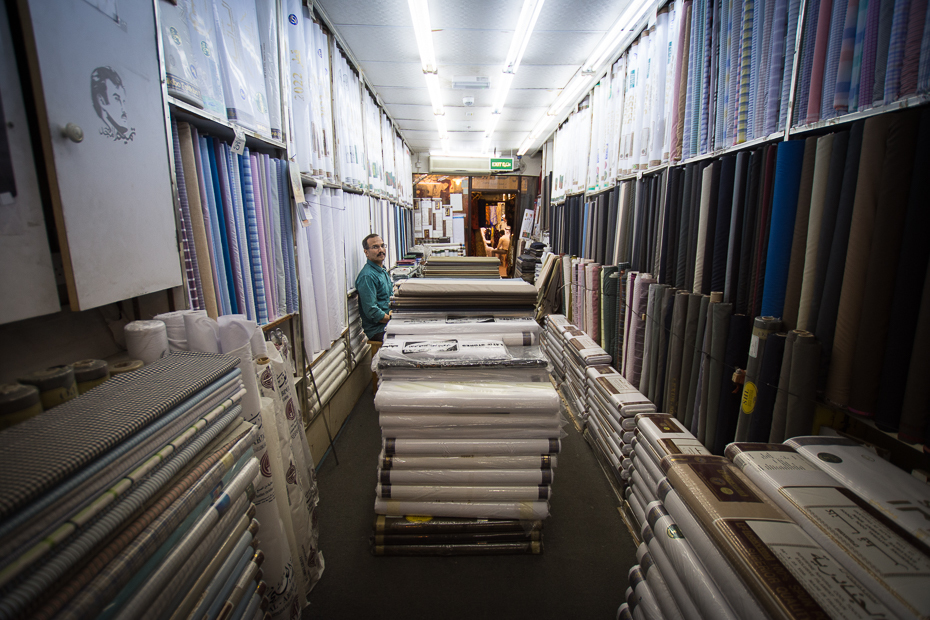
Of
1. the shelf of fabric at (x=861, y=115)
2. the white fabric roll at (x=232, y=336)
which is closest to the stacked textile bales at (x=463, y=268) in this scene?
the white fabric roll at (x=232, y=336)

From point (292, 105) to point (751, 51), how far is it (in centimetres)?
241

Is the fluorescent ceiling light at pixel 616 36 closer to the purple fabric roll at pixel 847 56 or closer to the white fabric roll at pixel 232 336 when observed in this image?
the purple fabric roll at pixel 847 56

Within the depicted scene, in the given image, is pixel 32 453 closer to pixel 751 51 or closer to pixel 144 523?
pixel 144 523

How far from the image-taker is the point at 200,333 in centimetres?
127

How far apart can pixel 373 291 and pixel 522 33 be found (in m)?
2.51

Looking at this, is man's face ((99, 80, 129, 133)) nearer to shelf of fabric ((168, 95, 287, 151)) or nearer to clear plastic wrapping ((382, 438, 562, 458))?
shelf of fabric ((168, 95, 287, 151))

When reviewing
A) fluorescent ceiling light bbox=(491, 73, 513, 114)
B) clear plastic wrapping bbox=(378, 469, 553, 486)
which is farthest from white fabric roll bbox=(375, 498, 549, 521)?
fluorescent ceiling light bbox=(491, 73, 513, 114)

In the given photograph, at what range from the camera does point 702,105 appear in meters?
1.90

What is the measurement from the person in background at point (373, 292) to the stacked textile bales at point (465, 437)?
184 centimetres

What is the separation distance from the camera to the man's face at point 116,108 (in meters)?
1.04

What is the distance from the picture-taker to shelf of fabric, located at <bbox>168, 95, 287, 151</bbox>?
1.36 meters

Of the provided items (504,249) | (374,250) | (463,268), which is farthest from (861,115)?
(504,249)

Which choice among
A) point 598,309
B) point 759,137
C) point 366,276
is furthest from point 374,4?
point 598,309

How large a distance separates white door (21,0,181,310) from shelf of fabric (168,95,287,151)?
128 millimetres
